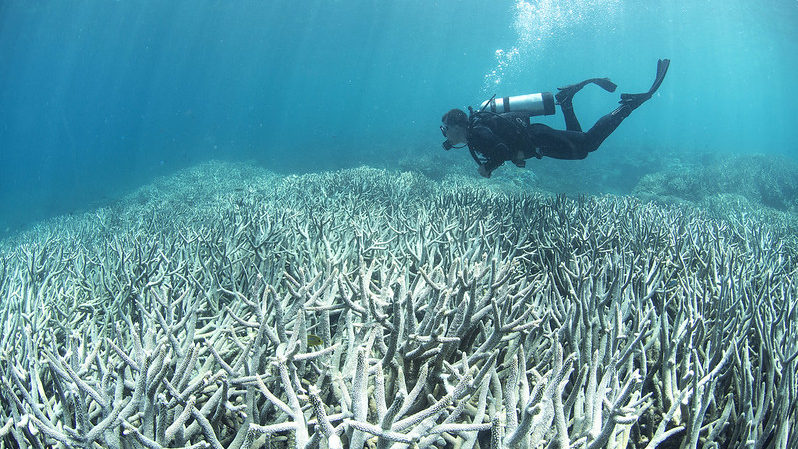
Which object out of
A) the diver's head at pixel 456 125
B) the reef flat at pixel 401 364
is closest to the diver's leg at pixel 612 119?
the diver's head at pixel 456 125

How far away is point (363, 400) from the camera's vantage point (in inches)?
43.9

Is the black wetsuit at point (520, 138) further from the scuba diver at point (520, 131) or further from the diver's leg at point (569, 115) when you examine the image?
the diver's leg at point (569, 115)

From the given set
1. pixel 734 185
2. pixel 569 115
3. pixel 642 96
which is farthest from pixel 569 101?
pixel 734 185

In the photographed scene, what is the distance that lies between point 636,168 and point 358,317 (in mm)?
25980

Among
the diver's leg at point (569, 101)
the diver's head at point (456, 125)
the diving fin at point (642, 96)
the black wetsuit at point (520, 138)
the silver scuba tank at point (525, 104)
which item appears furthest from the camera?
the diver's leg at point (569, 101)

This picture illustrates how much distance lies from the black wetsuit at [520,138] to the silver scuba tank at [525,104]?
33cm

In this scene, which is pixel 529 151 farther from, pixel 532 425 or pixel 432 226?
pixel 532 425

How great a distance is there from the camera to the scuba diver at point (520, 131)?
5.87 m

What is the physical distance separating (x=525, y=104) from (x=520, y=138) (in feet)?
3.72

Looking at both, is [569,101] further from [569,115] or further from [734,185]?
[734,185]

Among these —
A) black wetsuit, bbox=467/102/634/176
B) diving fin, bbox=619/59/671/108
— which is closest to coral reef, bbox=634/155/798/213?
diving fin, bbox=619/59/671/108

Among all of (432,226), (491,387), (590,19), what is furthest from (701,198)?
(590,19)

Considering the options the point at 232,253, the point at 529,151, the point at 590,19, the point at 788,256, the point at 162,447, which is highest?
the point at 590,19

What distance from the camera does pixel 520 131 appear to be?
20.1ft
